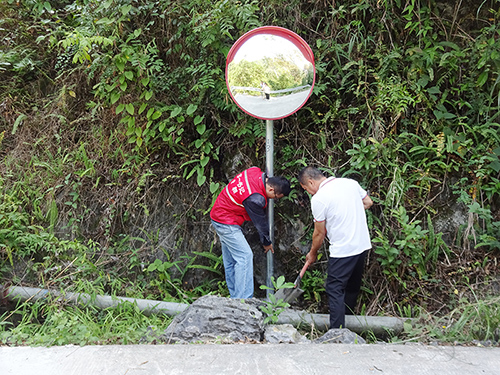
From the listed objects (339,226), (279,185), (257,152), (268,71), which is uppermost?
(268,71)

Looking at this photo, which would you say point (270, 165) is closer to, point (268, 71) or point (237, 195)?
Result: point (237, 195)

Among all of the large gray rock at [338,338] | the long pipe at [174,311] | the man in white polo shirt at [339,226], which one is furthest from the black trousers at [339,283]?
the large gray rock at [338,338]

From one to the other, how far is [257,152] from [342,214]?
1.79 meters

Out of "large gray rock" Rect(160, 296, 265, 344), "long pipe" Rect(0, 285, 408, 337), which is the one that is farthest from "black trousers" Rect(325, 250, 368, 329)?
"large gray rock" Rect(160, 296, 265, 344)

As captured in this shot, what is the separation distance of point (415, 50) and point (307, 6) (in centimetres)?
158

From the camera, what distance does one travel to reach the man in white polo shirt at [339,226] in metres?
3.68

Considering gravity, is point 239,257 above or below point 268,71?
below

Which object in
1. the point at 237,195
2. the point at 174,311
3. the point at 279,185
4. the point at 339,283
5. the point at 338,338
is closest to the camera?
the point at 338,338

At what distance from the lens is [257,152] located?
5.10m

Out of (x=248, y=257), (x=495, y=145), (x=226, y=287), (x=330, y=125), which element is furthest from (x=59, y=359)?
(x=495, y=145)

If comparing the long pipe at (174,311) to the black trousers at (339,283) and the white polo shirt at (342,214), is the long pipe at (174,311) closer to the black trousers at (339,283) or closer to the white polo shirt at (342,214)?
the black trousers at (339,283)

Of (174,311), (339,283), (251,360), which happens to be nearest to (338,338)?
(339,283)

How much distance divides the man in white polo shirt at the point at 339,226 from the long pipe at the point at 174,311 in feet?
0.98

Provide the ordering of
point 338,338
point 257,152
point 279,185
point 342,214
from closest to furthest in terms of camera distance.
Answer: point 338,338 < point 342,214 < point 279,185 < point 257,152
